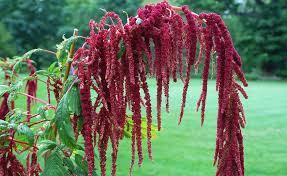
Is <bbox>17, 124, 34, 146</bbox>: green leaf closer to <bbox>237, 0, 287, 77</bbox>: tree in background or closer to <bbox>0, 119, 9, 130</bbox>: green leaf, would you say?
<bbox>0, 119, 9, 130</bbox>: green leaf

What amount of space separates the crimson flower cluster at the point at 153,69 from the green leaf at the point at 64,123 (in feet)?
0.23

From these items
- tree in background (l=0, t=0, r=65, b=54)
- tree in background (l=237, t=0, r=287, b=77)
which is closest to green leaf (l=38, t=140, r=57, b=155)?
tree in background (l=0, t=0, r=65, b=54)

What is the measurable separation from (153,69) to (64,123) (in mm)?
219

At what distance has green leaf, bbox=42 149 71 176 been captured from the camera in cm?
109

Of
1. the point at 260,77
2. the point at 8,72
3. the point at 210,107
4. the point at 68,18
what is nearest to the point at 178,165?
the point at 8,72

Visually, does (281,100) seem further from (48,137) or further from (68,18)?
(68,18)

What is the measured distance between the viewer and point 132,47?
958 mm

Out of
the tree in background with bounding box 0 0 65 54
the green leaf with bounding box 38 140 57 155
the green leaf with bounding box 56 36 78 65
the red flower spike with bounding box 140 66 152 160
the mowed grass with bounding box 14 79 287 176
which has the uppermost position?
the tree in background with bounding box 0 0 65 54

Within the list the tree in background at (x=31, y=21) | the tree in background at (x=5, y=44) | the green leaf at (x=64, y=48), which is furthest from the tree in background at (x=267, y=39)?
the green leaf at (x=64, y=48)

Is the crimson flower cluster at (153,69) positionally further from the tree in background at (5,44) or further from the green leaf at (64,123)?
the tree in background at (5,44)

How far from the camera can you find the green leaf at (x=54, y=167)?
1095 mm

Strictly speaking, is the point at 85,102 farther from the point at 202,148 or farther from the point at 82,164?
the point at 202,148

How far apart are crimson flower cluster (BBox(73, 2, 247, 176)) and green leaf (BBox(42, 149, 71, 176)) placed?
17 cm

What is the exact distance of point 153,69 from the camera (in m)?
0.96
